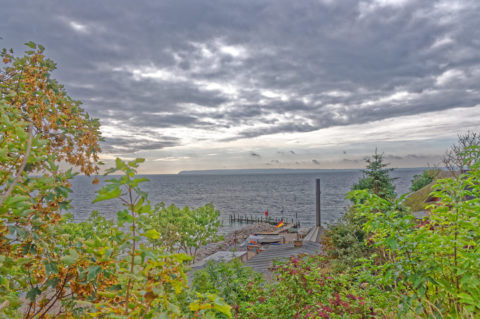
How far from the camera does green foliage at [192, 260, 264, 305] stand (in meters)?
5.56

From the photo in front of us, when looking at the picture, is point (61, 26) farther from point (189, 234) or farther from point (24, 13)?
point (189, 234)

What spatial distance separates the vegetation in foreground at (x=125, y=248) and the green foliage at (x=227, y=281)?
6 centimetres

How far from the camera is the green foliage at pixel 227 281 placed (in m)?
5.56

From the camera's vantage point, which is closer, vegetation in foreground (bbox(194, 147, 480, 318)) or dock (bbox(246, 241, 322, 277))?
vegetation in foreground (bbox(194, 147, 480, 318))

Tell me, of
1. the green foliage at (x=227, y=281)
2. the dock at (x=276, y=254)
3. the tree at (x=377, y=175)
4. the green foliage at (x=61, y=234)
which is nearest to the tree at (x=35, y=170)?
the green foliage at (x=61, y=234)

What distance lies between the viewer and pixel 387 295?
4.14m

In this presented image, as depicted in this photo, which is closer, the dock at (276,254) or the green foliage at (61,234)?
the green foliage at (61,234)

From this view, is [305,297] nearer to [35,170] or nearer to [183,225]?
[35,170]

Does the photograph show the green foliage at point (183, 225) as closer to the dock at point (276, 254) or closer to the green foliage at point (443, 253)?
the dock at point (276, 254)

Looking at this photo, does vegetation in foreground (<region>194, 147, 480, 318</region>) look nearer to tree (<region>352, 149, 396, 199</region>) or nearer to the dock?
the dock

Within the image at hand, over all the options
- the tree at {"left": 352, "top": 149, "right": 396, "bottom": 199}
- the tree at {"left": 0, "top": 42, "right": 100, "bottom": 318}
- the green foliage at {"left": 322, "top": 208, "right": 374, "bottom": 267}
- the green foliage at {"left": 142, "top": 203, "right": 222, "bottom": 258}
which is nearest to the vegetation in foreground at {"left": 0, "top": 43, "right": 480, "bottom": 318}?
the tree at {"left": 0, "top": 42, "right": 100, "bottom": 318}

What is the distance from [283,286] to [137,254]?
4.50 meters

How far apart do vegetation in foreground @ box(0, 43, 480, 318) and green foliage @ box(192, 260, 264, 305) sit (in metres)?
0.06

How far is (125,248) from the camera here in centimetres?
162
